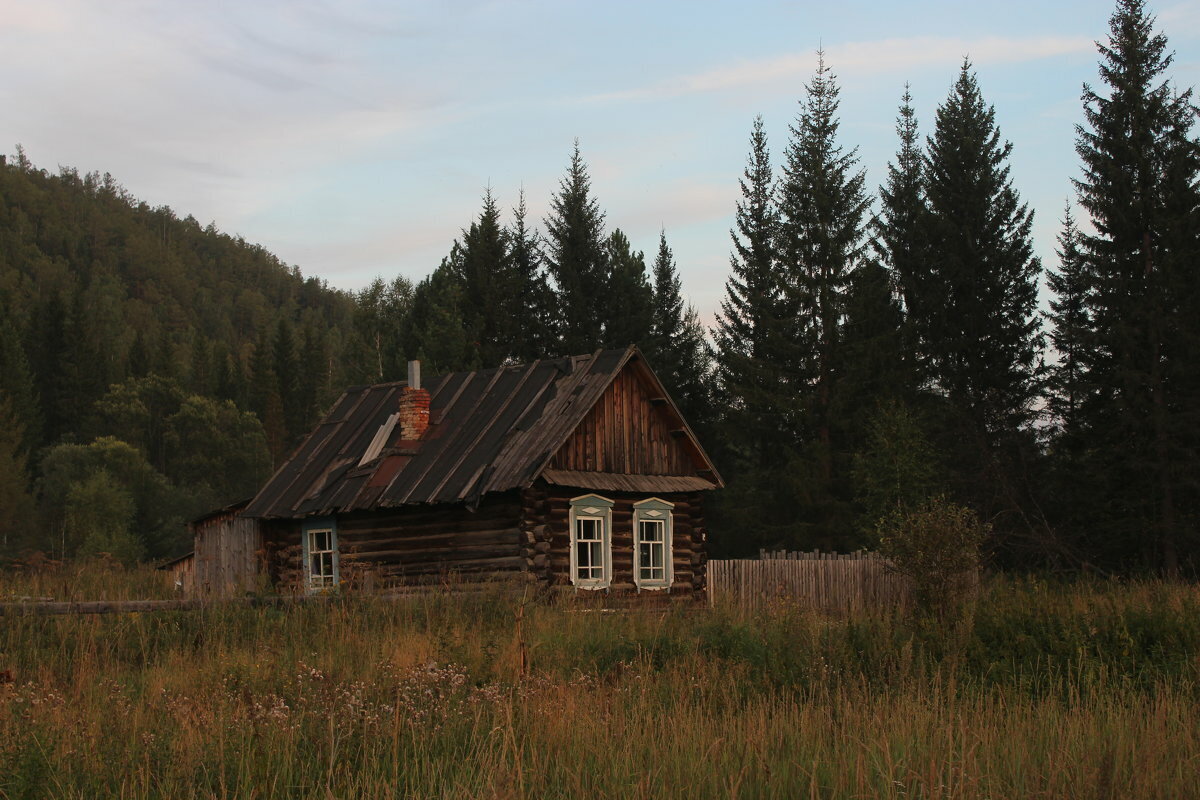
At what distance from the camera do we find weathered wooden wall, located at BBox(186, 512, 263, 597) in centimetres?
2644

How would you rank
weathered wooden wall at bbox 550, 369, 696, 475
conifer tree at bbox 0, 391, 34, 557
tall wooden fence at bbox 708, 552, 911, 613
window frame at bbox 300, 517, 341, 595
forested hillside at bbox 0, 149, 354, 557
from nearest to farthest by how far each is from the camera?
weathered wooden wall at bbox 550, 369, 696, 475 → window frame at bbox 300, 517, 341, 595 → tall wooden fence at bbox 708, 552, 911, 613 → conifer tree at bbox 0, 391, 34, 557 → forested hillside at bbox 0, 149, 354, 557

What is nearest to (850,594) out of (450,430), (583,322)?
(450,430)

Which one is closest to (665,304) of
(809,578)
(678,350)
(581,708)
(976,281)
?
(678,350)

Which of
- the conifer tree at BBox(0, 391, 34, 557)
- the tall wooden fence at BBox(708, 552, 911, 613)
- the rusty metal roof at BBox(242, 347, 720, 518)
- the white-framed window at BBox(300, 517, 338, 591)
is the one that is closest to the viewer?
the rusty metal roof at BBox(242, 347, 720, 518)

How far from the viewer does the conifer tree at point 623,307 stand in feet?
165

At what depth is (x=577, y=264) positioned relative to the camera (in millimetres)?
51969

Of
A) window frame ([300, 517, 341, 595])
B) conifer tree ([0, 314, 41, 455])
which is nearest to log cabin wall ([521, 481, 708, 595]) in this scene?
window frame ([300, 517, 341, 595])

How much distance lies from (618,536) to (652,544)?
1.15 m

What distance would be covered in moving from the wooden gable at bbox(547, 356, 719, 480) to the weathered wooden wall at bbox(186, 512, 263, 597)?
7.84 m

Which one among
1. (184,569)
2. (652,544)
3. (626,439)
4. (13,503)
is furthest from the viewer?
(13,503)

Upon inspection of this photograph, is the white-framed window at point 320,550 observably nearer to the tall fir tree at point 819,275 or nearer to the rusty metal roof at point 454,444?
the rusty metal roof at point 454,444

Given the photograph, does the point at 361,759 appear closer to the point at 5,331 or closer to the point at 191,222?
the point at 5,331

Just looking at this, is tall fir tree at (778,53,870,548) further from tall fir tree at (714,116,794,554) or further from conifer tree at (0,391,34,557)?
conifer tree at (0,391,34,557)

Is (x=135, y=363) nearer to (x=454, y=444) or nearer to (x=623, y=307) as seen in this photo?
(x=623, y=307)
